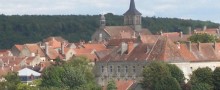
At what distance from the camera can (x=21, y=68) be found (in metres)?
99.1

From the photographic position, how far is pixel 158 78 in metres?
75.6

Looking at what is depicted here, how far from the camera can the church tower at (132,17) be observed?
502 ft

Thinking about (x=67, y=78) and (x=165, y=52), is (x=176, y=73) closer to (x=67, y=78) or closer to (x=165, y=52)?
(x=165, y=52)

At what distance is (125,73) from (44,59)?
117 feet

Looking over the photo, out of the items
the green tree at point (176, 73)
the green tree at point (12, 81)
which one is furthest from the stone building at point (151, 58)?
the green tree at point (12, 81)

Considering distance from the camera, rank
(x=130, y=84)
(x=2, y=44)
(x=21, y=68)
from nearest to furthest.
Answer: (x=130, y=84) → (x=21, y=68) → (x=2, y=44)

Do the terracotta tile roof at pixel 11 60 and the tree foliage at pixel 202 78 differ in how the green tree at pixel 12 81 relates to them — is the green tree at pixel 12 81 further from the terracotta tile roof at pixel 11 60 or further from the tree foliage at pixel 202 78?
the terracotta tile roof at pixel 11 60

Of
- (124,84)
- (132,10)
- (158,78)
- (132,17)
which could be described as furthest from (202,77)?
(132,10)

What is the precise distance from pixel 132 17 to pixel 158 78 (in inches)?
3169

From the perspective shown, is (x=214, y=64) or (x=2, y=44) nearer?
(x=214, y=64)

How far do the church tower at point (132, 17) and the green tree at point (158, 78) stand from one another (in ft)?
247

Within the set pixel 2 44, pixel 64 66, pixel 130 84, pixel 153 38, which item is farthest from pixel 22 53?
pixel 2 44

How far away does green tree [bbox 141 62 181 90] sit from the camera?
74500 mm

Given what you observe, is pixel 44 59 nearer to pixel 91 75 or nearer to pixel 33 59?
pixel 33 59
